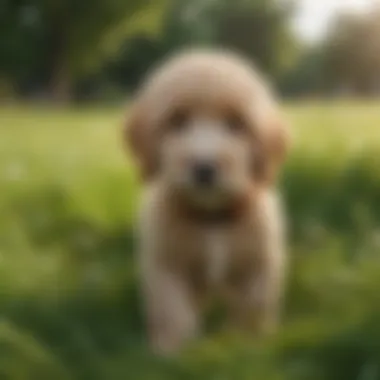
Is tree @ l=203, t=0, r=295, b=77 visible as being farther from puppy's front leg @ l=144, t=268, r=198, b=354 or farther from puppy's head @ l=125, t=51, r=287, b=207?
puppy's front leg @ l=144, t=268, r=198, b=354

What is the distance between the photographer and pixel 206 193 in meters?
1.12

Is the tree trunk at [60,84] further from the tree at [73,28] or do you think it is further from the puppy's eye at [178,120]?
the puppy's eye at [178,120]

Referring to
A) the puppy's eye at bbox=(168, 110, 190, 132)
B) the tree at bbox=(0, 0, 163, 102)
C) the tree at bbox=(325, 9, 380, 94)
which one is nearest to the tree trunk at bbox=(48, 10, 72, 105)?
the tree at bbox=(0, 0, 163, 102)

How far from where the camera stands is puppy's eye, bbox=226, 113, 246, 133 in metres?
1.13

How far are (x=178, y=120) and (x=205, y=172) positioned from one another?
8 centimetres

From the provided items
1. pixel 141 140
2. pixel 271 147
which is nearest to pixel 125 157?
pixel 141 140

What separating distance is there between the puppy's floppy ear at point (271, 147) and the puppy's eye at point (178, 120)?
0.08 m

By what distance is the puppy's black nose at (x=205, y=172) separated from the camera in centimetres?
110

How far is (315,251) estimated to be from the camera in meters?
1.21

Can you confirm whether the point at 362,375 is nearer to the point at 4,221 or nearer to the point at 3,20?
the point at 4,221

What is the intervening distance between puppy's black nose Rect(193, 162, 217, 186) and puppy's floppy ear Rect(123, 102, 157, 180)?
2.9 inches

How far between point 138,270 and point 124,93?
19 centimetres

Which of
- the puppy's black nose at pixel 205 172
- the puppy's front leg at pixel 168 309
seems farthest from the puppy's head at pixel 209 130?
the puppy's front leg at pixel 168 309

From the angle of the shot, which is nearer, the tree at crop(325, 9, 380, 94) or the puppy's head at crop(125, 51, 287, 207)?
the puppy's head at crop(125, 51, 287, 207)
